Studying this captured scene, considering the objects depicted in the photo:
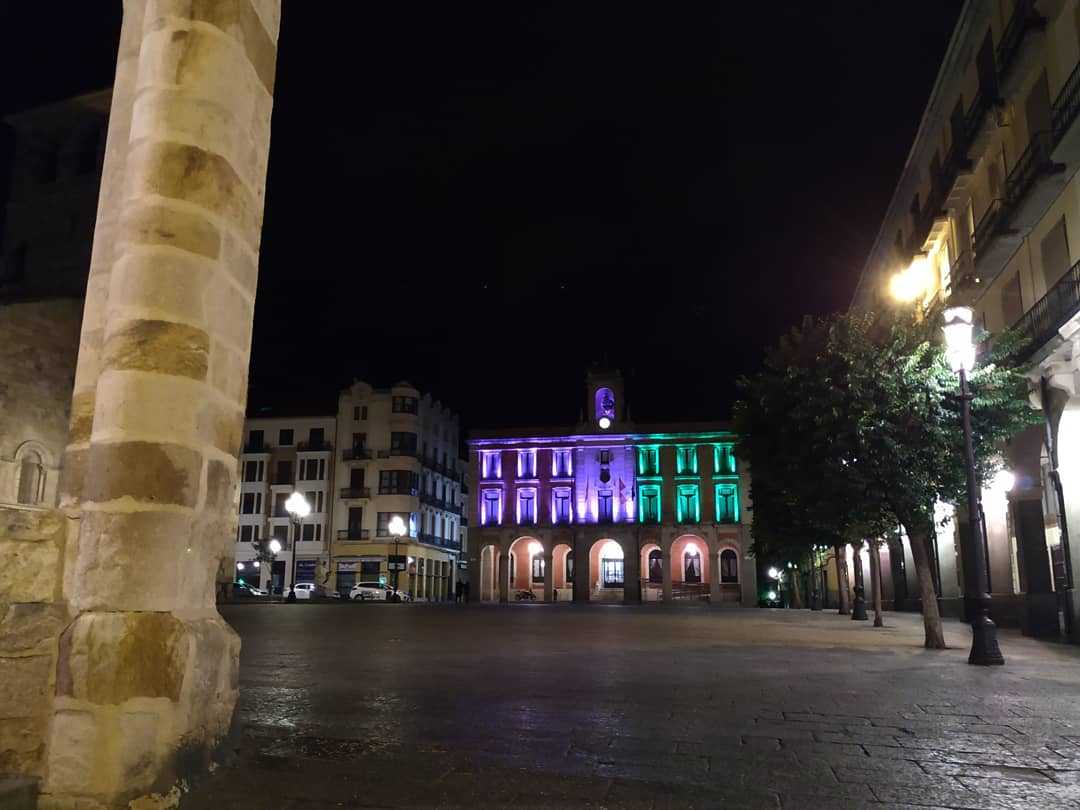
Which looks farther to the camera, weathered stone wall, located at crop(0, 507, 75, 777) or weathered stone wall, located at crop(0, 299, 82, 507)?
weathered stone wall, located at crop(0, 299, 82, 507)

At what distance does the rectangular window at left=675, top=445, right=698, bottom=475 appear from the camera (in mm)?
69750

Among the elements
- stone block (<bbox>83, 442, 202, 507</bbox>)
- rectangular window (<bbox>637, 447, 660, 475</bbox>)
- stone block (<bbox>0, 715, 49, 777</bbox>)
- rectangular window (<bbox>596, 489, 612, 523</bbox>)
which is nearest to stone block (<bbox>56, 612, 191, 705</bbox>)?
stone block (<bbox>0, 715, 49, 777</bbox>)

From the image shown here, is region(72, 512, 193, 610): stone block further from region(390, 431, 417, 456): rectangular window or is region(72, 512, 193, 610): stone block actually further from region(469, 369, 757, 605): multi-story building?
region(469, 369, 757, 605): multi-story building

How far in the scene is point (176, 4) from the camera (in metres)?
4.31

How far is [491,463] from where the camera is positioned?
237 ft

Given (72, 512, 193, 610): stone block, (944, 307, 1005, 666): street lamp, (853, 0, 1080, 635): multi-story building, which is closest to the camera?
(72, 512, 193, 610): stone block

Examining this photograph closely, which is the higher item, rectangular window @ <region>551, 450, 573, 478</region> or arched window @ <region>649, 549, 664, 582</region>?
rectangular window @ <region>551, 450, 573, 478</region>

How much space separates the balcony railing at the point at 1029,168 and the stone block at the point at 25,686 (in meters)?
20.7

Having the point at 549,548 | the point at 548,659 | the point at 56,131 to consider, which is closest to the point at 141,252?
the point at 548,659

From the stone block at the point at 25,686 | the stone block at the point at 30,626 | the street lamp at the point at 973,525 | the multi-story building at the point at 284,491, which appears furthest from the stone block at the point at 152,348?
the multi-story building at the point at 284,491

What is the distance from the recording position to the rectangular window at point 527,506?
70.6 m

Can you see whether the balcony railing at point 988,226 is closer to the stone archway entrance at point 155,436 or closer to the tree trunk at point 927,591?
the tree trunk at point 927,591

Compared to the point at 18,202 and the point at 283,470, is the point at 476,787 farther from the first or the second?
the point at 283,470

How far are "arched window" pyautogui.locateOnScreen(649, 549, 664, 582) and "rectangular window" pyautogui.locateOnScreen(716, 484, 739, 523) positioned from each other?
5885mm
